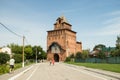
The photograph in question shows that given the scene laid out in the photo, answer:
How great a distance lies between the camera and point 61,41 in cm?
10644

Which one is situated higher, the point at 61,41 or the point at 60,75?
the point at 61,41

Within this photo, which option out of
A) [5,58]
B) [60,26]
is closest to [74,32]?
[60,26]

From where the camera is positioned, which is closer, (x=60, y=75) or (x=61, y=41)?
(x=60, y=75)

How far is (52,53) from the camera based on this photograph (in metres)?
109

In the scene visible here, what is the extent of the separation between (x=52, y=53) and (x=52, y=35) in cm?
868

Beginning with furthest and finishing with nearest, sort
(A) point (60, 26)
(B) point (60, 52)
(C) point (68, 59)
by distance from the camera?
1. (A) point (60, 26)
2. (B) point (60, 52)
3. (C) point (68, 59)

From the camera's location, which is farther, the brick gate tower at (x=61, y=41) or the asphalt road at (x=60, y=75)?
the brick gate tower at (x=61, y=41)

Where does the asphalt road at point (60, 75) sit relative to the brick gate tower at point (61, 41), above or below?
below

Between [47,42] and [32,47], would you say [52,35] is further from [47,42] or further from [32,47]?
[32,47]

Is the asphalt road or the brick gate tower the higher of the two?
the brick gate tower

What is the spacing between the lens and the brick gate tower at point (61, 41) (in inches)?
4126

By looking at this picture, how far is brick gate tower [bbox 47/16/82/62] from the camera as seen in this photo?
105 metres

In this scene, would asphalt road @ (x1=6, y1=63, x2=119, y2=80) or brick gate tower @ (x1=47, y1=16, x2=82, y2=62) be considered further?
brick gate tower @ (x1=47, y1=16, x2=82, y2=62)

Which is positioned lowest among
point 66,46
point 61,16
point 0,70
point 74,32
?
point 0,70
